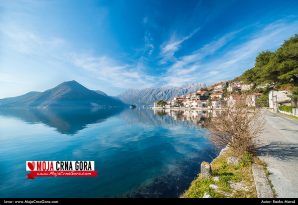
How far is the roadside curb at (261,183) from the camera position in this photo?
601 cm

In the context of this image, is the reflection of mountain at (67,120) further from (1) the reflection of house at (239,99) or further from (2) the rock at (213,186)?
(2) the rock at (213,186)

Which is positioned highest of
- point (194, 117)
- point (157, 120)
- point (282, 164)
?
point (282, 164)

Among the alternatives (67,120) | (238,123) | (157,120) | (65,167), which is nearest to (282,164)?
(238,123)

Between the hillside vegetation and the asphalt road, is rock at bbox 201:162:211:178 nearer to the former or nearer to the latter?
the asphalt road

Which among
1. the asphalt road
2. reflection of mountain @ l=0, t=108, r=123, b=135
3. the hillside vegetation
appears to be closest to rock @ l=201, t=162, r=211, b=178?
the asphalt road

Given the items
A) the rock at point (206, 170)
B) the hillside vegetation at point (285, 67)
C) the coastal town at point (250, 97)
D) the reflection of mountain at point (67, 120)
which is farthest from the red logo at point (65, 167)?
the hillside vegetation at point (285, 67)

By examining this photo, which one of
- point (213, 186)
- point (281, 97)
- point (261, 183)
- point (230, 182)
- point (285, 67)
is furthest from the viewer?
point (281, 97)

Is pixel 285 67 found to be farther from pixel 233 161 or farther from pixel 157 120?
pixel 157 120

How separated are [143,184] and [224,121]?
6.79 metres

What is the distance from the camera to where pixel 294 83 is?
109 feet

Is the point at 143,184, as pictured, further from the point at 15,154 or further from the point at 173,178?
the point at 15,154

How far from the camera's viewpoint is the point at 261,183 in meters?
6.77

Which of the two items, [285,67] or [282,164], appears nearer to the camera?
[282,164]

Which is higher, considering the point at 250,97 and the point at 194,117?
the point at 250,97
